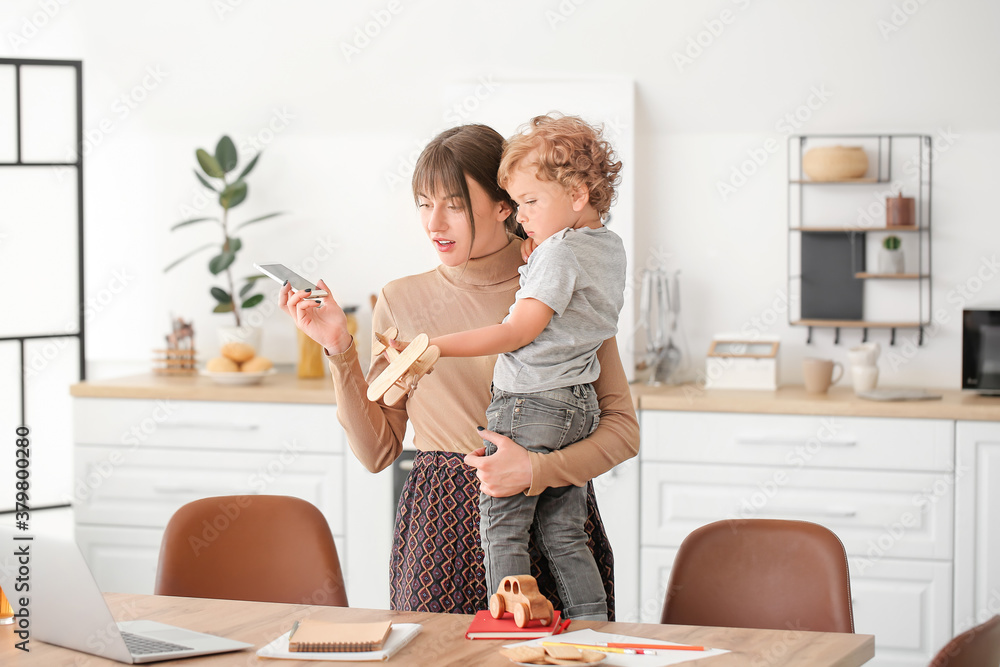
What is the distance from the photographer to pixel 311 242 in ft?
11.4

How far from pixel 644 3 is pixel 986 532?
6.22ft

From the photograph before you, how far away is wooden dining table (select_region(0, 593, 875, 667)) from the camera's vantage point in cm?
122

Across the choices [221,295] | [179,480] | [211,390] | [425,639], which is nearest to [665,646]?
[425,639]

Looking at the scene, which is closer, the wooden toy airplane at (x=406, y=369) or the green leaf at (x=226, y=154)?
the wooden toy airplane at (x=406, y=369)

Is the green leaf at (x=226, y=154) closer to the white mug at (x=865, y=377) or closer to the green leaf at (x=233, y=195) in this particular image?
the green leaf at (x=233, y=195)

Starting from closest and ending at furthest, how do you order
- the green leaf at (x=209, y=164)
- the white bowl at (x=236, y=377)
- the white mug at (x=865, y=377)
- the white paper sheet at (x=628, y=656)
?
the white paper sheet at (x=628, y=656) → the white mug at (x=865, y=377) → the white bowl at (x=236, y=377) → the green leaf at (x=209, y=164)

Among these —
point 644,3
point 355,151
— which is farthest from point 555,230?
point 355,151

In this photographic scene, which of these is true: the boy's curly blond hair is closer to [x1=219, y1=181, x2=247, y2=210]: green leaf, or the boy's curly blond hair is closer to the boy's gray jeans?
the boy's gray jeans

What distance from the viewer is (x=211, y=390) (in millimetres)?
3037

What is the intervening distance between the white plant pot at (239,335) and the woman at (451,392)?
1793 millimetres

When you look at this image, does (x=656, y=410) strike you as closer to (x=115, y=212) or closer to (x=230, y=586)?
(x=230, y=586)

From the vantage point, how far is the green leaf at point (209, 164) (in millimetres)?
3254
